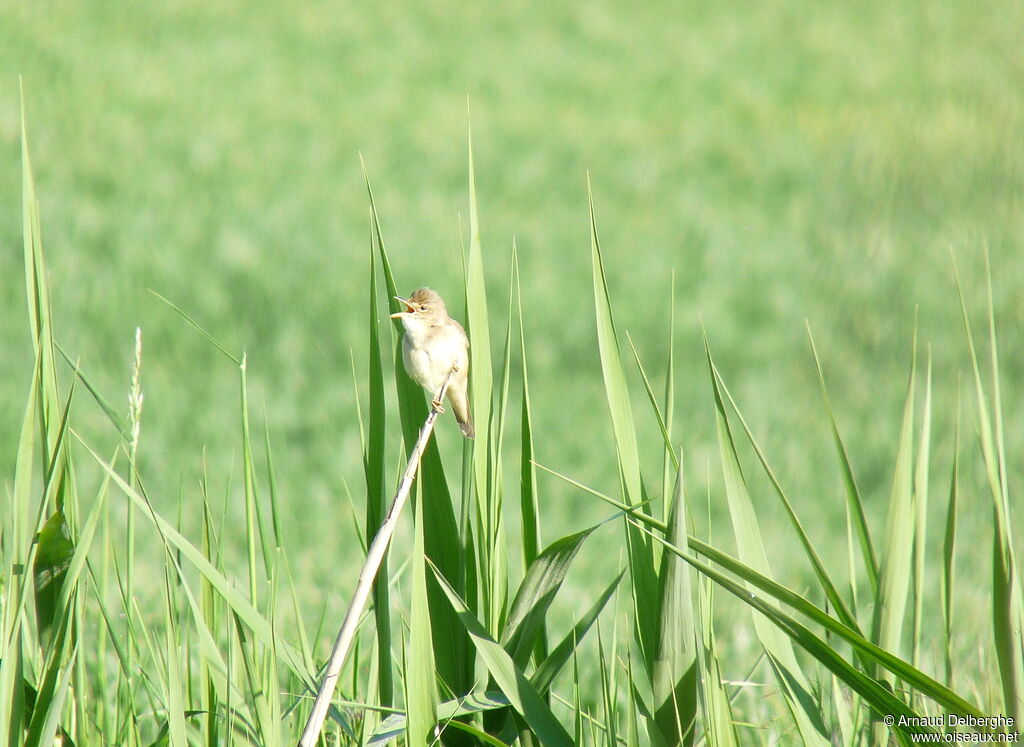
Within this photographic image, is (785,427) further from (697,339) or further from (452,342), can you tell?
(452,342)

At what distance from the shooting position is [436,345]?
7.59 ft

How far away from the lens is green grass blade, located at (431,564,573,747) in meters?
1.35

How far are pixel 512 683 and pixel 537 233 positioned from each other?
9566mm

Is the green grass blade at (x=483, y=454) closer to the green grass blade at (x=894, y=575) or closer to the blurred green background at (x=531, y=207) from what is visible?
the green grass blade at (x=894, y=575)

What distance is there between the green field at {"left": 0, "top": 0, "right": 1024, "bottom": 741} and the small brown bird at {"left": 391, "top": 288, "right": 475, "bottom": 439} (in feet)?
4.96

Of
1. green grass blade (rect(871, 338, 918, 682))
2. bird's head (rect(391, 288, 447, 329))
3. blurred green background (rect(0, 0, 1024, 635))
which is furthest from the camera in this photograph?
blurred green background (rect(0, 0, 1024, 635))

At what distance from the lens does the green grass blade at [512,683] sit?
1350 mm

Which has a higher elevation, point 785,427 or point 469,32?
point 469,32

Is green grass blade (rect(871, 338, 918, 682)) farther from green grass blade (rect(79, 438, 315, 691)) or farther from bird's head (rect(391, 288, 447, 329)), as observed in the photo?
bird's head (rect(391, 288, 447, 329))

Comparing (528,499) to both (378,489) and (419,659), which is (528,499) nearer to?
(378,489)

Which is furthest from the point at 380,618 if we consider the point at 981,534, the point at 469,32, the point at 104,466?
the point at 469,32

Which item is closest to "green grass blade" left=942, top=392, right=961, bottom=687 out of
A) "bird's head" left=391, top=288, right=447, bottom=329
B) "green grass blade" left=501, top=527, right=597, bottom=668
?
"green grass blade" left=501, top=527, right=597, bottom=668

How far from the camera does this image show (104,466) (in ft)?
4.02

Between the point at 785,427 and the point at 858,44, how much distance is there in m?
11.8
